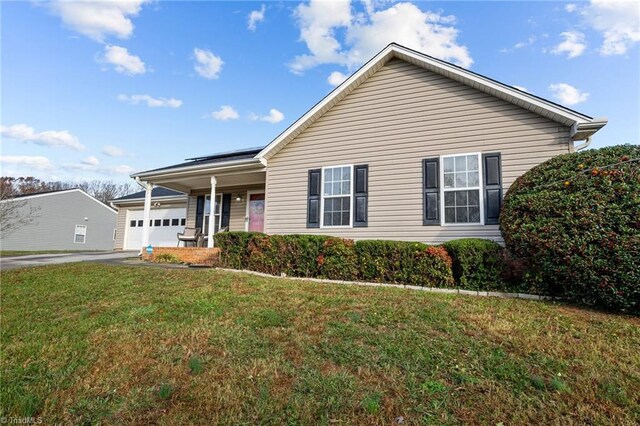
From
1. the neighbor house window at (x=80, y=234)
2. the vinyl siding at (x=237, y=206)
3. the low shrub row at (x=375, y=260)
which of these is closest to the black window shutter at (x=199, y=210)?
the vinyl siding at (x=237, y=206)

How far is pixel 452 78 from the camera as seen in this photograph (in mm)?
7941

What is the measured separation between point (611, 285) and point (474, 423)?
145 inches

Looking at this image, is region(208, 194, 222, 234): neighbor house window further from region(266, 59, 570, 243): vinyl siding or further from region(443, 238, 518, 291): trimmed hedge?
region(443, 238, 518, 291): trimmed hedge

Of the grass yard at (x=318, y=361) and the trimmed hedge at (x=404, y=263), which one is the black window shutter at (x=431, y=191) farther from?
the grass yard at (x=318, y=361)

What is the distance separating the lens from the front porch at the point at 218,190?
10734 millimetres

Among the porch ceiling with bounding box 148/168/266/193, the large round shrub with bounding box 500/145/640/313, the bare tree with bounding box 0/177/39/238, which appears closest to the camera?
the large round shrub with bounding box 500/145/640/313

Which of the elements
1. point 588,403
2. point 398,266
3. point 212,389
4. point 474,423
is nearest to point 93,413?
point 212,389

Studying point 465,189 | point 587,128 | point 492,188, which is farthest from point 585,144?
point 465,189

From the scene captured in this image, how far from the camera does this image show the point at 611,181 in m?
4.63

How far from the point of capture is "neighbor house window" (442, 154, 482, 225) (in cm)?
735

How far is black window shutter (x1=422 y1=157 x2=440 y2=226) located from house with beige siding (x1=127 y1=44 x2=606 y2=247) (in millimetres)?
23

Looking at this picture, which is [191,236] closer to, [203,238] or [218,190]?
[203,238]

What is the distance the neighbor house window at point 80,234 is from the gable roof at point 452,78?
22.7 metres

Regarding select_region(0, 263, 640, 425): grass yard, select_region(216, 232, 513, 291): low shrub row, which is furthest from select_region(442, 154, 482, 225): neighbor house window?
select_region(0, 263, 640, 425): grass yard
